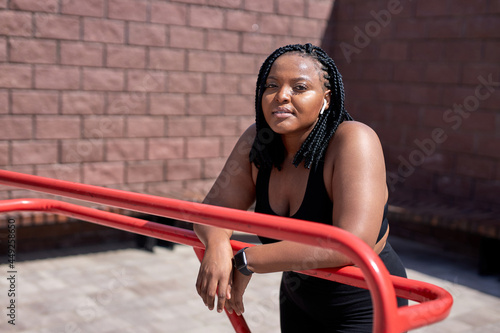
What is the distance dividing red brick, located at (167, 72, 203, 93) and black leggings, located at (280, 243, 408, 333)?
3849 millimetres

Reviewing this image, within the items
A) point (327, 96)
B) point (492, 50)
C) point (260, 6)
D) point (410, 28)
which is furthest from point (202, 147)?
point (327, 96)

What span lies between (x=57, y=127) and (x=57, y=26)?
31.6 inches

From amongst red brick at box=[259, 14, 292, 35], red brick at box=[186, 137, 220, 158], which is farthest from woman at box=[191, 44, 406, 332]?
red brick at box=[259, 14, 292, 35]

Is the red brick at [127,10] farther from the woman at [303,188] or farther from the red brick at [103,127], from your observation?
the woman at [303,188]

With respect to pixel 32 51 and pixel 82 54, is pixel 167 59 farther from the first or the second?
pixel 32 51

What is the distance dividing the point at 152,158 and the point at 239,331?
373 cm

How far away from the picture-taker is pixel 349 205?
5.32 ft

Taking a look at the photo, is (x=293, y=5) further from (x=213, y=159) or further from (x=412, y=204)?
(x=412, y=204)

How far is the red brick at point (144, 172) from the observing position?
18.2ft

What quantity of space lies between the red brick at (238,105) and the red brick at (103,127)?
1.07 metres

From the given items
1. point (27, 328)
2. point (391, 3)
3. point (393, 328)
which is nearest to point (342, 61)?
point (391, 3)

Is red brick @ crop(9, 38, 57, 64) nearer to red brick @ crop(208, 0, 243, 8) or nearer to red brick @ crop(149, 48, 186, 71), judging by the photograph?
red brick @ crop(149, 48, 186, 71)

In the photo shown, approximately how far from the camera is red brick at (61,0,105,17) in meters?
4.99

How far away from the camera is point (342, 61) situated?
22.2ft
